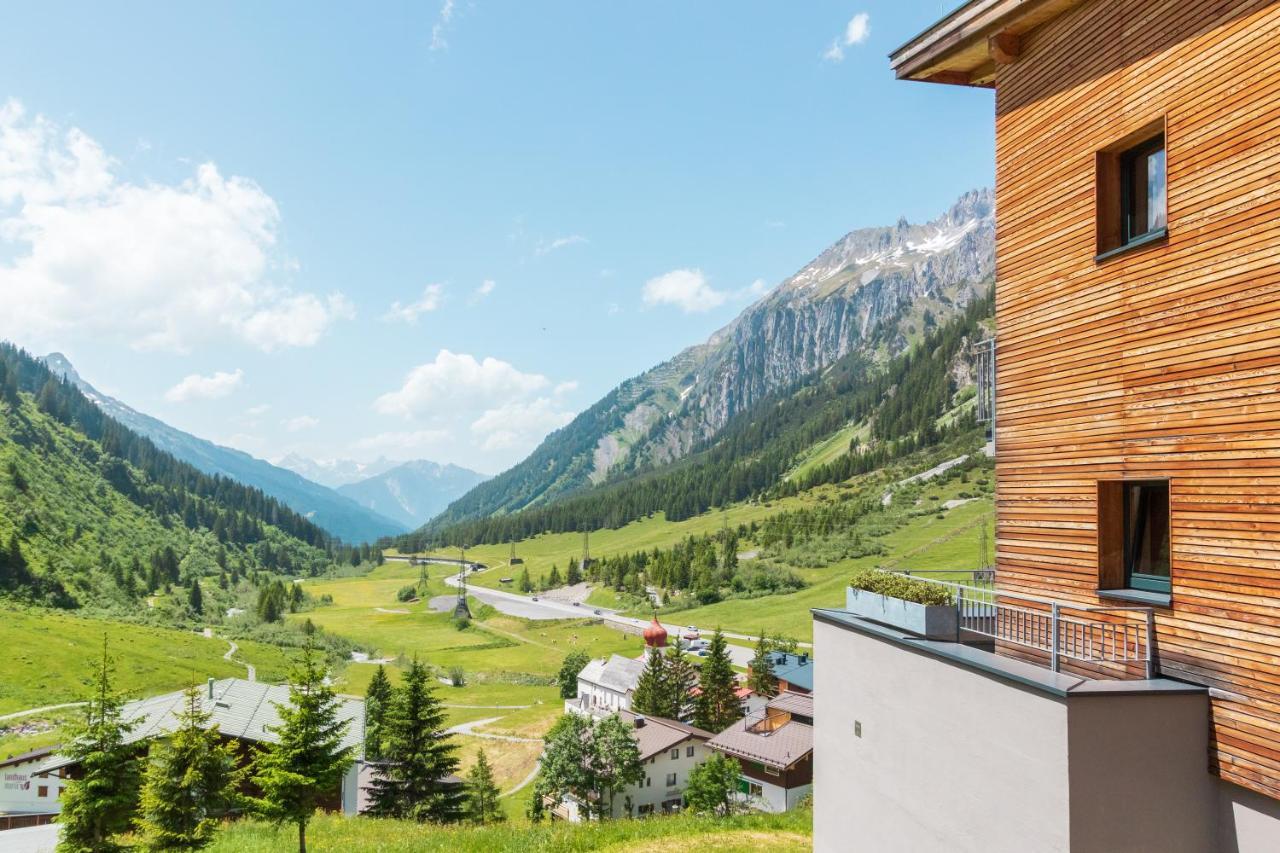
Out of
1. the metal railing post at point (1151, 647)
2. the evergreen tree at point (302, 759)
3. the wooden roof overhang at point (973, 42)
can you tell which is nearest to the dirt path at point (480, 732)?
the evergreen tree at point (302, 759)

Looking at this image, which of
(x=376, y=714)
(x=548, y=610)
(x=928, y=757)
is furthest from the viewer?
(x=548, y=610)

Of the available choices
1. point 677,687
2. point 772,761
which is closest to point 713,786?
point 772,761

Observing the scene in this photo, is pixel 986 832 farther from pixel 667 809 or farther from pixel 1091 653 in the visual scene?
pixel 667 809

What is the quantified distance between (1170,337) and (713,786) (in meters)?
38.3

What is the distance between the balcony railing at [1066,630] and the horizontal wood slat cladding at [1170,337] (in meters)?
0.26

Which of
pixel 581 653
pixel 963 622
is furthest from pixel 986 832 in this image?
pixel 581 653

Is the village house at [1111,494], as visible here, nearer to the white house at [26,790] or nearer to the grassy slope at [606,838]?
the grassy slope at [606,838]

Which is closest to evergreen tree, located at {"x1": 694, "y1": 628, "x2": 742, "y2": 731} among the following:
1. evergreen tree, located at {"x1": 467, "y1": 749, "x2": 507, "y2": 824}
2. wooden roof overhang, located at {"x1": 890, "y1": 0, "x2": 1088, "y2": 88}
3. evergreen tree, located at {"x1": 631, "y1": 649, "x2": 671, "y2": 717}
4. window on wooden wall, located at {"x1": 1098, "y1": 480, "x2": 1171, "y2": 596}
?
evergreen tree, located at {"x1": 631, "y1": 649, "x2": 671, "y2": 717}

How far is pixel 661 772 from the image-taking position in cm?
5331

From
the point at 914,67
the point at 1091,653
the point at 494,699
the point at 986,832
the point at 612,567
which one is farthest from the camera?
the point at 612,567

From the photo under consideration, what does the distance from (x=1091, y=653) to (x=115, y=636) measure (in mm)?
111301

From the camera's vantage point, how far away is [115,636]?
9469 cm

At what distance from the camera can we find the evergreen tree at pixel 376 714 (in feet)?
186

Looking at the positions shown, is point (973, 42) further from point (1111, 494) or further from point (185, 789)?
point (185, 789)
